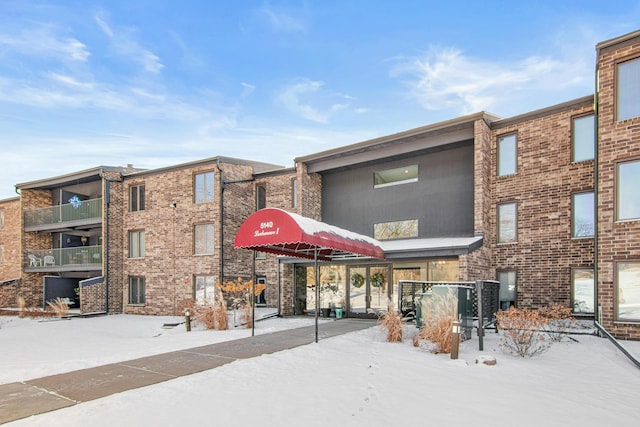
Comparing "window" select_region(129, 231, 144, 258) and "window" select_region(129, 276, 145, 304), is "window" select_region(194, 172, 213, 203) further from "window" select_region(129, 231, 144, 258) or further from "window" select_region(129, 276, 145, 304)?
"window" select_region(129, 276, 145, 304)

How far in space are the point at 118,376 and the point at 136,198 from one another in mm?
16699

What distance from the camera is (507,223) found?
557 inches

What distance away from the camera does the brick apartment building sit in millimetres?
10758

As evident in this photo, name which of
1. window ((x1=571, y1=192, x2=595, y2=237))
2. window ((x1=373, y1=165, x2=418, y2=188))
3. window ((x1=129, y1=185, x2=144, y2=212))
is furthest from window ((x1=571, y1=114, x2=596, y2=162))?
window ((x1=129, y1=185, x2=144, y2=212))

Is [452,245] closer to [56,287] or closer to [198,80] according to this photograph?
[198,80]

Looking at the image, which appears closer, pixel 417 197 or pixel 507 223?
pixel 507 223

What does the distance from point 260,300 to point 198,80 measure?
1246 centimetres

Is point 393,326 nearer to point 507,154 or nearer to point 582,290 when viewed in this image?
point 582,290

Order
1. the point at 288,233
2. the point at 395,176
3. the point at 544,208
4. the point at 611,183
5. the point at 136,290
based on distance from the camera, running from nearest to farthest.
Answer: the point at 288,233, the point at 611,183, the point at 544,208, the point at 395,176, the point at 136,290

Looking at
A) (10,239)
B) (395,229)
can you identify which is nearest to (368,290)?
(395,229)

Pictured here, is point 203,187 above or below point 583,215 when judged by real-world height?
above

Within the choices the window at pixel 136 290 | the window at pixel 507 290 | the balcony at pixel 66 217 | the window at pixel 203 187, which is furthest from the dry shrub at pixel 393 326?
the balcony at pixel 66 217

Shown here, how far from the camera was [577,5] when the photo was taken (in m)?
12.7

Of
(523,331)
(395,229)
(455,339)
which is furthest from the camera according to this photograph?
(395,229)
